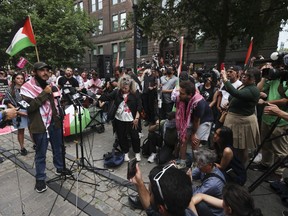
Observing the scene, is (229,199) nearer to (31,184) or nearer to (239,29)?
(31,184)

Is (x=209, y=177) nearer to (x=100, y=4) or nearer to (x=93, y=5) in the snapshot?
(x=100, y=4)

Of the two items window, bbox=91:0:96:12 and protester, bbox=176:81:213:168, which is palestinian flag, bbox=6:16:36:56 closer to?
protester, bbox=176:81:213:168

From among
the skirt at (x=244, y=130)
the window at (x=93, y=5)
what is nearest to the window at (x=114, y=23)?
the window at (x=93, y=5)

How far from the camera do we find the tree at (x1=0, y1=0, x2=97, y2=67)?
639 inches

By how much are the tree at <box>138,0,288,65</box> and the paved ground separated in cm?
828

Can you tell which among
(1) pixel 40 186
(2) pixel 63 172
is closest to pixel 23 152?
(2) pixel 63 172

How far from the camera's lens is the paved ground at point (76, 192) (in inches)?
113

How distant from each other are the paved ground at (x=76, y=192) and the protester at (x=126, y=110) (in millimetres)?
619

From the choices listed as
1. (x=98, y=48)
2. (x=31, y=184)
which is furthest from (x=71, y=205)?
(x=98, y=48)

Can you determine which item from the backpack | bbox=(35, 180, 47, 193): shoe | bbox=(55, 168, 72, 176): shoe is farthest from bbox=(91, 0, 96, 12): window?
bbox=(35, 180, 47, 193): shoe

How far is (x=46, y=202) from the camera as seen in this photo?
305 cm

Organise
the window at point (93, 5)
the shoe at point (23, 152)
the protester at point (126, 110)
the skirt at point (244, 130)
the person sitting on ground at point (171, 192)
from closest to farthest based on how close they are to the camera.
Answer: the person sitting on ground at point (171, 192) < the skirt at point (244, 130) < the protester at point (126, 110) < the shoe at point (23, 152) < the window at point (93, 5)

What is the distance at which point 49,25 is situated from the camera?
53.2 ft

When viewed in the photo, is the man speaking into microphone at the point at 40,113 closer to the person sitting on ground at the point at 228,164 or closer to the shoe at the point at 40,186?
the shoe at the point at 40,186
